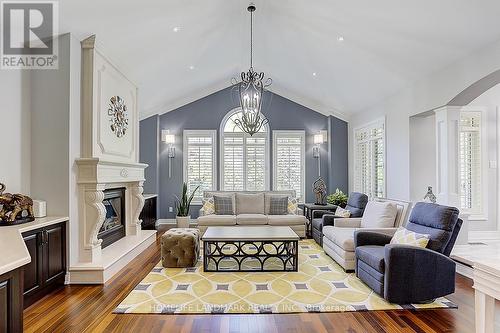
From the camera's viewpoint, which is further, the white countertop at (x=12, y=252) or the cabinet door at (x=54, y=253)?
the cabinet door at (x=54, y=253)

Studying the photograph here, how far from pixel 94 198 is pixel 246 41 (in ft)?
13.0

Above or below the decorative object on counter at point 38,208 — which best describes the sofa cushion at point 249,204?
below

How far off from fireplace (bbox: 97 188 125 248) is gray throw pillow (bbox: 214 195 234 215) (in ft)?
6.47

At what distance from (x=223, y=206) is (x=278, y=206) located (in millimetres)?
1203

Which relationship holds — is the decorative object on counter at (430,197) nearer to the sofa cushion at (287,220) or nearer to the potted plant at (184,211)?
the sofa cushion at (287,220)

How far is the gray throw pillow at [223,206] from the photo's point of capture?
695 cm

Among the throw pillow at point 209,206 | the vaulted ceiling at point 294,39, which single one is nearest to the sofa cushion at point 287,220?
the throw pillow at point 209,206

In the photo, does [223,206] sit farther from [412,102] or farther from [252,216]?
[412,102]

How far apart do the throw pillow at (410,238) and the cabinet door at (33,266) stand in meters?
3.94

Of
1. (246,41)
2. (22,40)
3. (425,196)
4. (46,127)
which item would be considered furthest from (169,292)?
(246,41)

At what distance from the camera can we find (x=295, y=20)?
499cm

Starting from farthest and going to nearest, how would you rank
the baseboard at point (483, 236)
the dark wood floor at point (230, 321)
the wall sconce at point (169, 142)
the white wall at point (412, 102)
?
the wall sconce at point (169, 142) → the baseboard at point (483, 236) → the white wall at point (412, 102) → the dark wood floor at point (230, 321)

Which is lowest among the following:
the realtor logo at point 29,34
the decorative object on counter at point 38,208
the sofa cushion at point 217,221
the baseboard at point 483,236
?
the baseboard at point 483,236

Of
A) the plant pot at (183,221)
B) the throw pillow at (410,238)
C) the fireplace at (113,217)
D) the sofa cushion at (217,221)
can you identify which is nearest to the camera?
the throw pillow at (410,238)
